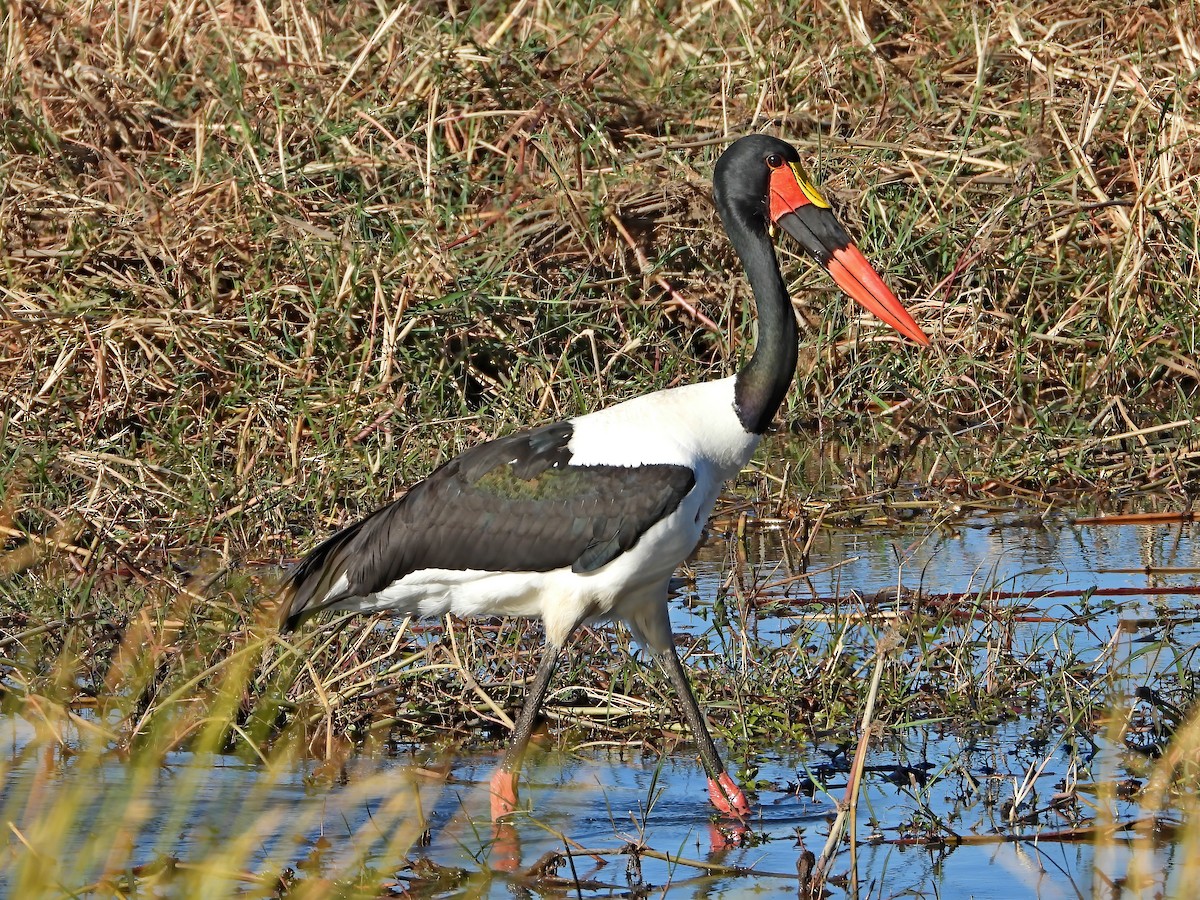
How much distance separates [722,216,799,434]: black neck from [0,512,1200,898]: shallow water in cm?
55

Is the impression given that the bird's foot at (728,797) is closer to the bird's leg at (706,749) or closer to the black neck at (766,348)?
the bird's leg at (706,749)

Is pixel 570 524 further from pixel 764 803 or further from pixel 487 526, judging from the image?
pixel 764 803

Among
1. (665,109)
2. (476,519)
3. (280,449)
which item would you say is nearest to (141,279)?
(280,449)

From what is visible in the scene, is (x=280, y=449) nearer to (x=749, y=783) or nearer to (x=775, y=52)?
(x=749, y=783)

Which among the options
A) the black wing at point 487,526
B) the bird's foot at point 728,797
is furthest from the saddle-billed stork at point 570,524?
the bird's foot at point 728,797

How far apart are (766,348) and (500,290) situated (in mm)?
2657

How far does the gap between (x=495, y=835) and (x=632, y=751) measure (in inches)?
25.5

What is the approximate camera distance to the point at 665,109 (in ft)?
27.6

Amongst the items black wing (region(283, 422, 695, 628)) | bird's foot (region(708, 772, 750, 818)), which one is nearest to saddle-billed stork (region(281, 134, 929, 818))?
black wing (region(283, 422, 695, 628))

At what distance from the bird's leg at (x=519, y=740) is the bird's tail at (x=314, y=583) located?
1.72ft

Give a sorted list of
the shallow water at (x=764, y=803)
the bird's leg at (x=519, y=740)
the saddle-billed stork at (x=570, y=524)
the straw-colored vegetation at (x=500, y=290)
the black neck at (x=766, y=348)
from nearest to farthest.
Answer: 1. the shallow water at (x=764, y=803)
2. the bird's leg at (x=519, y=740)
3. the saddle-billed stork at (x=570, y=524)
4. the black neck at (x=766, y=348)
5. the straw-colored vegetation at (x=500, y=290)

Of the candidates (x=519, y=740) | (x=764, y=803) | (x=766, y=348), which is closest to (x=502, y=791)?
(x=519, y=740)

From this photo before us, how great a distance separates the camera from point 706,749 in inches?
171

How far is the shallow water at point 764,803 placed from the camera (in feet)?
12.5
